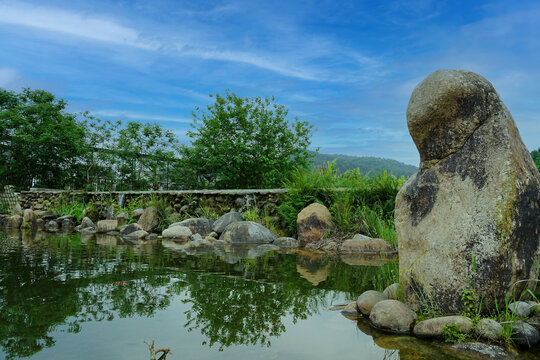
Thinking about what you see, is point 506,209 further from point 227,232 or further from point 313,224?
point 227,232

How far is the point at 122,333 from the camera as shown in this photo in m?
3.37

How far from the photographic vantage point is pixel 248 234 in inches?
404

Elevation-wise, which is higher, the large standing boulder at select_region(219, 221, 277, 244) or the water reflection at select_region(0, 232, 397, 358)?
the large standing boulder at select_region(219, 221, 277, 244)

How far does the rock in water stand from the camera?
3424mm

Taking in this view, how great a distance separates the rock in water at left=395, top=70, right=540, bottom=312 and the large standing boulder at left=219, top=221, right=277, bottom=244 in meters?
6.47

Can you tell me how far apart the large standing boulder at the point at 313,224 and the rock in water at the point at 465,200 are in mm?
5511

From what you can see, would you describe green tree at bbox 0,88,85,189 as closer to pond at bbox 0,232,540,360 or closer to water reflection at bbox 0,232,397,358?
water reflection at bbox 0,232,397,358

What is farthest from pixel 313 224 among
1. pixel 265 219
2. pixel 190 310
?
pixel 190 310

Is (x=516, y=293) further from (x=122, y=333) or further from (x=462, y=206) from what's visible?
(x=122, y=333)

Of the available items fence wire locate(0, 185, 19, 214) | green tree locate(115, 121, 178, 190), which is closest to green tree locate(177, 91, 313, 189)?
green tree locate(115, 121, 178, 190)

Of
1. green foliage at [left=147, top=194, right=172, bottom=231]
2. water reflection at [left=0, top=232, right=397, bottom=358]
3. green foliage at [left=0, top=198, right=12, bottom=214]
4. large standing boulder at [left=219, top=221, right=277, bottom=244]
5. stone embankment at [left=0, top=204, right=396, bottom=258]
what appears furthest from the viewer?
green foliage at [left=0, top=198, right=12, bottom=214]

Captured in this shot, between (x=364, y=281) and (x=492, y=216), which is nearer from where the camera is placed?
(x=492, y=216)

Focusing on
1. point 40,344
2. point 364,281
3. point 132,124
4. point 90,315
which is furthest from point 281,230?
point 132,124

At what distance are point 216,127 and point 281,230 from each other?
24.7 feet
